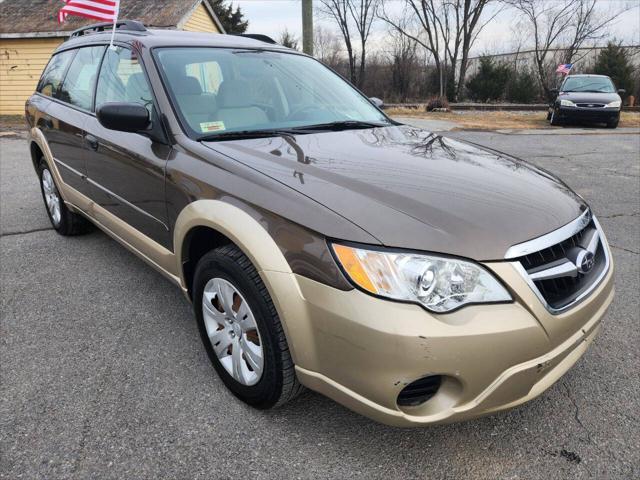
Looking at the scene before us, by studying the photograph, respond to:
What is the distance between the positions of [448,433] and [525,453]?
0.31 metres

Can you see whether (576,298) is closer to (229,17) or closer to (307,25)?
(307,25)

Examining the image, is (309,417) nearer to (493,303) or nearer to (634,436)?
(493,303)

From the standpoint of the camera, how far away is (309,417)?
87.2 inches

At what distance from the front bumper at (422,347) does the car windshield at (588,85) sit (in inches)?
631

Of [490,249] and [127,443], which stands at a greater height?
[490,249]

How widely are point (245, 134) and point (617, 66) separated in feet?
94.7

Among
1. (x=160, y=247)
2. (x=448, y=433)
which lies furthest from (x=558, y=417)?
(x=160, y=247)

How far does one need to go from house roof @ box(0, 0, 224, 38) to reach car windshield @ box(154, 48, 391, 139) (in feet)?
48.1

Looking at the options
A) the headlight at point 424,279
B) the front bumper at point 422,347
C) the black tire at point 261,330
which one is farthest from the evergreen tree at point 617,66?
the black tire at point 261,330

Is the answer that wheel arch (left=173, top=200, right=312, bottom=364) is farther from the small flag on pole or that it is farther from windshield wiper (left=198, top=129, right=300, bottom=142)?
the small flag on pole

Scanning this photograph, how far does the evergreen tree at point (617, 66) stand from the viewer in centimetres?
2516

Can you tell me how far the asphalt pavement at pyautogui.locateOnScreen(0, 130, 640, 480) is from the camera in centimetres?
194

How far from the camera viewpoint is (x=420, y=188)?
6.51 feet

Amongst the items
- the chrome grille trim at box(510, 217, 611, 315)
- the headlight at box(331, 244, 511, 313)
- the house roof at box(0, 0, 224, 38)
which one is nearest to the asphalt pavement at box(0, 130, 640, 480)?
the chrome grille trim at box(510, 217, 611, 315)
